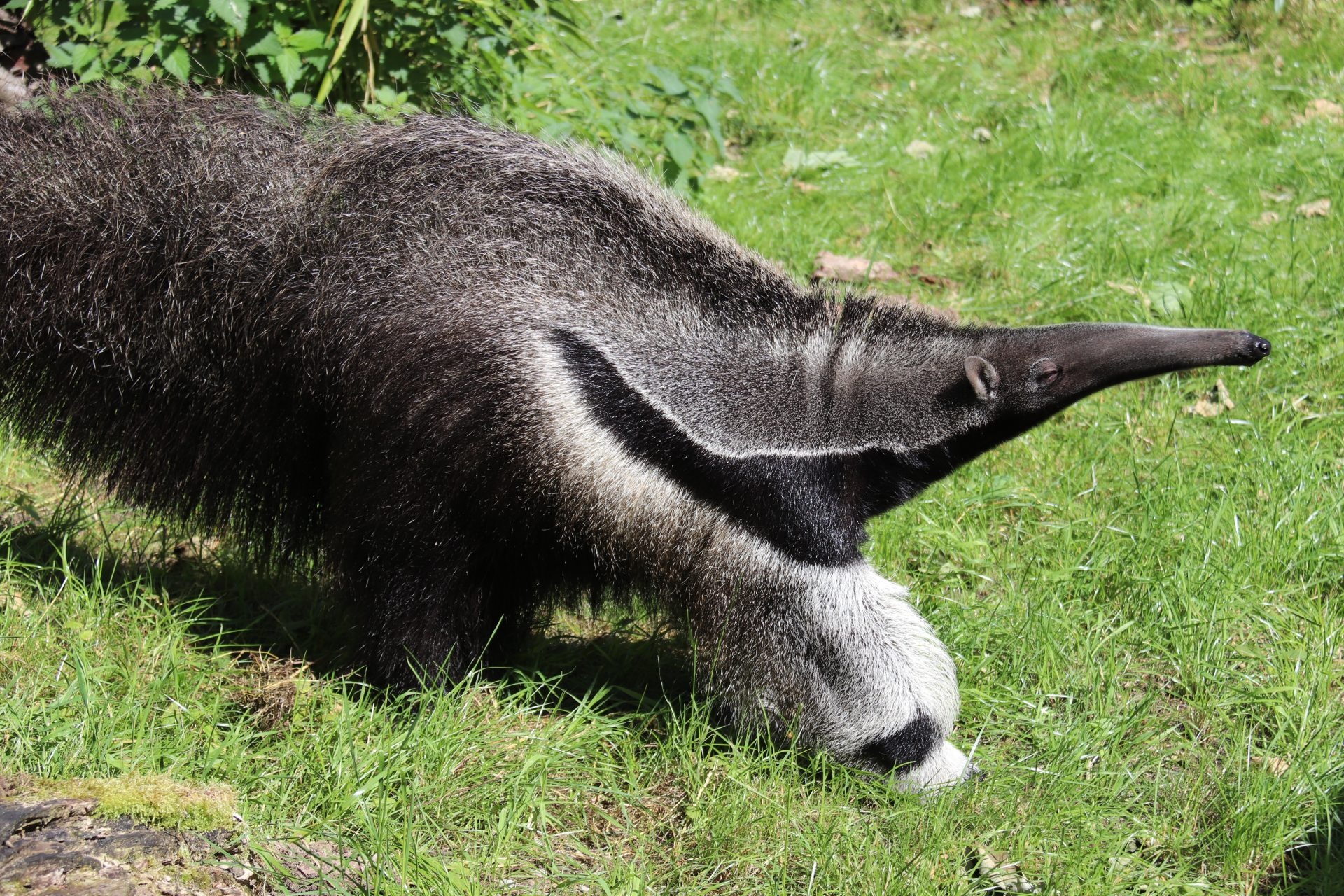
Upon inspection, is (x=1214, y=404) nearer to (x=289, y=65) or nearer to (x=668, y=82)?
(x=668, y=82)

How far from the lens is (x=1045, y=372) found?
3.83 meters

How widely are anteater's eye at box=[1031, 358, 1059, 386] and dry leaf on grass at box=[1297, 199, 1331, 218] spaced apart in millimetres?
4526

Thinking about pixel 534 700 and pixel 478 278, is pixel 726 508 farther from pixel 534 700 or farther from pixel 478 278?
pixel 534 700

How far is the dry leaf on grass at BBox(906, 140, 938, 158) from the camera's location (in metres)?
8.23

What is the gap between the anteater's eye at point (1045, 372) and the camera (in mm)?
3832

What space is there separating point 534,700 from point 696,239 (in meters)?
1.84

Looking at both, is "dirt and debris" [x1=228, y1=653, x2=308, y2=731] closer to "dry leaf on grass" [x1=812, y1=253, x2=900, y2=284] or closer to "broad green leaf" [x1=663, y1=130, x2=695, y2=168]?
"broad green leaf" [x1=663, y1=130, x2=695, y2=168]

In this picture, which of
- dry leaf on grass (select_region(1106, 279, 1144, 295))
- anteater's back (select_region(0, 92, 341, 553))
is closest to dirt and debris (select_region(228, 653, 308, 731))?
anteater's back (select_region(0, 92, 341, 553))

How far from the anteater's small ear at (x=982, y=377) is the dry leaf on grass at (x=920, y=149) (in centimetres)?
471

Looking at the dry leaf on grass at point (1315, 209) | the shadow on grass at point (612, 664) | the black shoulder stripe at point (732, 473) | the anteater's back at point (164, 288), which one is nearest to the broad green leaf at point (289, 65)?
the anteater's back at point (164, 288)

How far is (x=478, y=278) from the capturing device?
375 centimetres

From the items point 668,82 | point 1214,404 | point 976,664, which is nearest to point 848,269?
point 668,82

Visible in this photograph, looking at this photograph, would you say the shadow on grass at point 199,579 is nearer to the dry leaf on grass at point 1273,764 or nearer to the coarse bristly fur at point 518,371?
the coarse bristly fur at point 518,371

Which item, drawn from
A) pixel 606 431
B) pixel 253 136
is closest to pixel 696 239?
pixel 606 431
